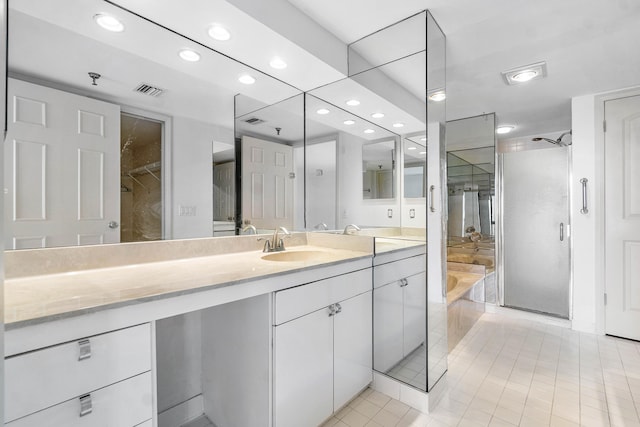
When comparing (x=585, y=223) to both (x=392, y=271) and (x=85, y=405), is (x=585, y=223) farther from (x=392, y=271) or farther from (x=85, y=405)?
(x=85, y=405)

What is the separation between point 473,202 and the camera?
3.42m

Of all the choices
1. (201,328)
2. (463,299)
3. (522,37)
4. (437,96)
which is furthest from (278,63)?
(463,299)

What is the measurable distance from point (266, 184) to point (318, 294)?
1.00m

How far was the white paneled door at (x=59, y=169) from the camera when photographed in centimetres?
119

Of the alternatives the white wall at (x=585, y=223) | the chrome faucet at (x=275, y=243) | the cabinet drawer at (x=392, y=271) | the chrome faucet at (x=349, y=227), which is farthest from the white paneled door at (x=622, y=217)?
the chrome faucet at (x=275, y=243)

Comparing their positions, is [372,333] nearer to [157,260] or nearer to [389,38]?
[157,260]

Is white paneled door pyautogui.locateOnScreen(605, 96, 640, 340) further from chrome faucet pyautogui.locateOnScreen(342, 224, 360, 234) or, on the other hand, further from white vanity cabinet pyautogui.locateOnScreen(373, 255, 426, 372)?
chrome faucet pyautogui.locateOnScreen(342, 224, 360, 234)

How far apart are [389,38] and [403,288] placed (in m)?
1.51

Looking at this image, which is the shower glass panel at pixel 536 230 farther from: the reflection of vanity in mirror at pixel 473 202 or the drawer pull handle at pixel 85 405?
the drawer pull handle at pixel 85 405

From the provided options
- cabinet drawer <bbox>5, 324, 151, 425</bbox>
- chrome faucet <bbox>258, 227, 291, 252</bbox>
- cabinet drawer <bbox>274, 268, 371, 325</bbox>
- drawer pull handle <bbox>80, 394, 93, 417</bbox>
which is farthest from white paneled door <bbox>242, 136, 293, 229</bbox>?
drawer pull handle <bbox>80, 394, 93, 417</bbox>

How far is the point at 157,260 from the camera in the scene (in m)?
1.61

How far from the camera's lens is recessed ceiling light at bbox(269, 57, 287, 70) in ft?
6.03

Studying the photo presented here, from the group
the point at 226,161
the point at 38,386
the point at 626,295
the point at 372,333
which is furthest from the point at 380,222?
the point at 626,295

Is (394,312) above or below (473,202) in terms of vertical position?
below
